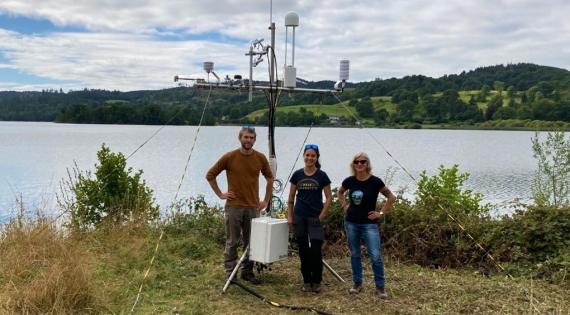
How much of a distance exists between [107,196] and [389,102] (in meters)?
21.6

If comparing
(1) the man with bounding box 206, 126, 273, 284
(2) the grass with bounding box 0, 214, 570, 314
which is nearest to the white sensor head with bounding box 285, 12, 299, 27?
(1) the man with bounding box 206, 126, 273, 284

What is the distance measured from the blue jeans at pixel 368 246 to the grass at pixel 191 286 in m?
0.22

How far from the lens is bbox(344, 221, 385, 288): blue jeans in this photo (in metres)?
4.94

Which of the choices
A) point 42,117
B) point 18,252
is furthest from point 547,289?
point 42,117

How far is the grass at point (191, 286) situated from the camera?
4.51 meters

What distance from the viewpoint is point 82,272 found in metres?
4.59

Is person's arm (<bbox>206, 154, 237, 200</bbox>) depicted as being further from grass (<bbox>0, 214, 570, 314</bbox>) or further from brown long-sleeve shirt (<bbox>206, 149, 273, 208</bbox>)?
grass (<bbox>0, 214, 570, 314</bbox>)

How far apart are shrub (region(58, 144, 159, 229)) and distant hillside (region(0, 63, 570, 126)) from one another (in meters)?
1.70

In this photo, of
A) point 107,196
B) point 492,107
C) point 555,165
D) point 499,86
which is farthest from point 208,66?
point 499,86

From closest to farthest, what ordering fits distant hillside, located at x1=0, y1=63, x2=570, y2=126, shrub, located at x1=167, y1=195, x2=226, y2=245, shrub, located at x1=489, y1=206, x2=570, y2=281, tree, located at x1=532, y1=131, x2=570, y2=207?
shrub, located at x1=489, y1=206, x2=570, y2=281
shrub, located at x1=167, y1=195, x2=226, y2=245
distant hillside, located at x1=0, y1=63, x2=570, y2=126
tree, located at x1=532, y1=131, x2=570, y2=207

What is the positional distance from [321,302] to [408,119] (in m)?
36.5

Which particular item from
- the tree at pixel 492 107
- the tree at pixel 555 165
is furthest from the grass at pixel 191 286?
the tree at pixel 492 107

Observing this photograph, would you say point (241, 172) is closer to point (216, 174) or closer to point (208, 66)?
point (216, 174)

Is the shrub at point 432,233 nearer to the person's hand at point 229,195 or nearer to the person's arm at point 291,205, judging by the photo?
the person's arm at point 291,205
